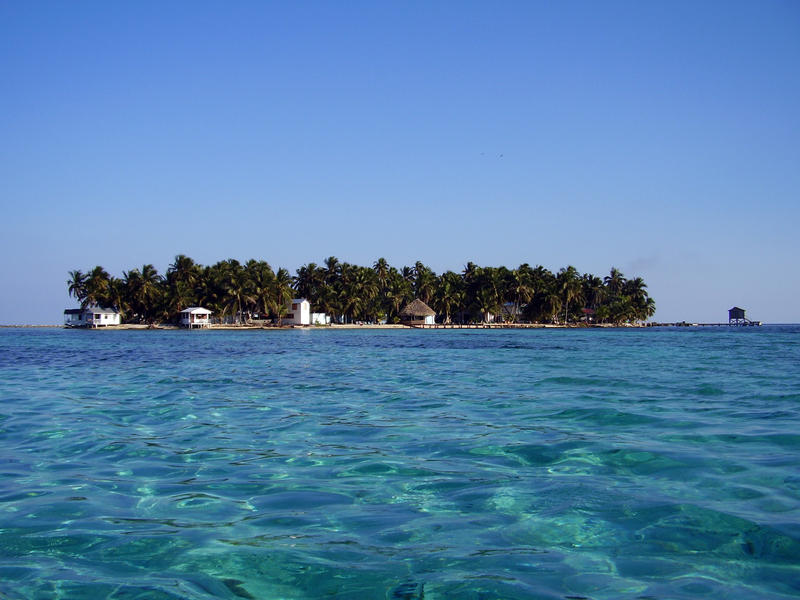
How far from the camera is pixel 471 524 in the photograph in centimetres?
465

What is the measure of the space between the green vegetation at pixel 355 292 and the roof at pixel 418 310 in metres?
4.24

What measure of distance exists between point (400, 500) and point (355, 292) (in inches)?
3411

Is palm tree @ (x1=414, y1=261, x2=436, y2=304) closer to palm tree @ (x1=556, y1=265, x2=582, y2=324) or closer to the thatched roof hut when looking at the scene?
the thatched roof hut

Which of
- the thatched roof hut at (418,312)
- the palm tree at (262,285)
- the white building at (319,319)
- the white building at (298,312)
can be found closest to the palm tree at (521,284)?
the thatched roof hut at (418,312)

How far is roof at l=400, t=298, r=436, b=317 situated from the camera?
93875mm

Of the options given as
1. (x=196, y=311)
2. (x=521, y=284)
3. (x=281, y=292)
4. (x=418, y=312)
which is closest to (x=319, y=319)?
(x=281, y=292)

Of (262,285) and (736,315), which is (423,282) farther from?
(736,315)

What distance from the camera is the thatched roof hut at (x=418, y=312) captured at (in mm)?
94000

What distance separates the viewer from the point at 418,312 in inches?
3703

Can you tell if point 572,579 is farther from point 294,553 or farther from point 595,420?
point 595,420

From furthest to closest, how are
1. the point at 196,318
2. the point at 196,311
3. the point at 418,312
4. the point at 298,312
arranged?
1. the point at 418,312
2. the point at 298,312
3. the point at 196,318
4. the point at 196,311

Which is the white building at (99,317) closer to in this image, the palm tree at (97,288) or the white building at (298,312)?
the palm tree at (97,288)

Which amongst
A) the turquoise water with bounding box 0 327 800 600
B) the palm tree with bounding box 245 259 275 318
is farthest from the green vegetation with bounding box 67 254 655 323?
the turquoise water with bounding box 0 327 800 600

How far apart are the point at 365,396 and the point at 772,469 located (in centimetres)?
815
